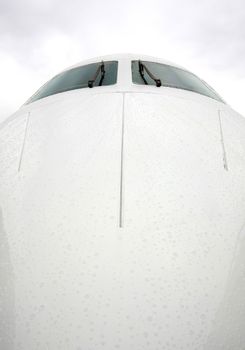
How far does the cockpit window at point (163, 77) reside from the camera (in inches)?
138

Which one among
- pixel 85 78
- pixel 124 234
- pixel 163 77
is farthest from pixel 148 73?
pixel 124 234

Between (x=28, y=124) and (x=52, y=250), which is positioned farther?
(x=28, y=124)

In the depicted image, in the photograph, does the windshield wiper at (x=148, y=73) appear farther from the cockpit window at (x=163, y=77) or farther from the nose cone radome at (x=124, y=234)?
the nose cone radome at (x=124, y=234)

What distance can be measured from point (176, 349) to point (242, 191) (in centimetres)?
118

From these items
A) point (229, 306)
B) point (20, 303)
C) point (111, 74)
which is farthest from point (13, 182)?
point (111, 74)

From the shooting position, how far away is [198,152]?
2311 mm

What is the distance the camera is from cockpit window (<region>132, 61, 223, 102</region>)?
11.5ft

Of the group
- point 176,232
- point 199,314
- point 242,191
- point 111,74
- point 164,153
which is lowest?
point 199,314

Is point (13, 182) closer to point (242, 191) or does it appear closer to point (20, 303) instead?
point (20, 303)

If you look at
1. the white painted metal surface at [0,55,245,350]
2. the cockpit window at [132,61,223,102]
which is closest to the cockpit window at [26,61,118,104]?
the cockpit window at [132,61,223,102]

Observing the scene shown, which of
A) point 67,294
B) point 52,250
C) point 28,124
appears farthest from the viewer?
point 28,124

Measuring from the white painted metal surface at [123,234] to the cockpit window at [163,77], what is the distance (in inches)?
38.5

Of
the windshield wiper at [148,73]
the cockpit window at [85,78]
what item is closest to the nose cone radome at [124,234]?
the windshield wiper at [148,73]

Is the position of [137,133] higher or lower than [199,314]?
higher
